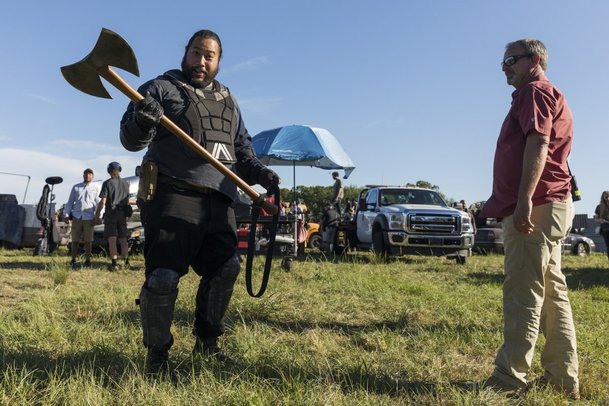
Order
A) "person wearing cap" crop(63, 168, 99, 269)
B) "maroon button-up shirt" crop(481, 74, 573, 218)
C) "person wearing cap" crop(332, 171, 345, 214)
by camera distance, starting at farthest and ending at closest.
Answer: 1. "person wearing cap" crop(332, 171, 345, 214)
2. "person wearing cap" crop(63, 168, 99, 269)
3. "maroon button-up shirt" crop(481, 74, 573, 218)

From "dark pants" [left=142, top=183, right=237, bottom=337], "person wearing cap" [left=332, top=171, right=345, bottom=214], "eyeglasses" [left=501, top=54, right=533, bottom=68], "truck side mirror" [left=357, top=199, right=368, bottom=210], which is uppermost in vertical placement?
"person wearing cap" [left=332, top=171, right=345, bottom=214]

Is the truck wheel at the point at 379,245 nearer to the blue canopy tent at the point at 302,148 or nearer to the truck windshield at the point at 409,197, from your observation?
the truck windshield at the point at 409,197

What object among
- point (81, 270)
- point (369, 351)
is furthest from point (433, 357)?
point (81, 270)

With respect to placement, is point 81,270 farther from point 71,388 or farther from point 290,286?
point 71,388

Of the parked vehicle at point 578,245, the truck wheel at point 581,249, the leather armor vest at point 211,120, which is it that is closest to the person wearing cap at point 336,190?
the parked vehicle at point 578,245

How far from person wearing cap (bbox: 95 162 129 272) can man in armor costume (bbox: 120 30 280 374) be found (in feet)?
19.8

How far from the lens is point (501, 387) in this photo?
2.68 m

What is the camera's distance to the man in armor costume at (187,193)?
2799 millimetres

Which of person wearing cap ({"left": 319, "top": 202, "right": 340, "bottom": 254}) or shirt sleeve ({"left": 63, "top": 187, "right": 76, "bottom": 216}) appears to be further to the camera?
person wearing cap ({"left": 319, "top": 202, "right": 340, "bottom": 254})

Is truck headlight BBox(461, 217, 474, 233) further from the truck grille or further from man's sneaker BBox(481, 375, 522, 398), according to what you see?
man's sneaker BBox(481, 375, 522, 398)

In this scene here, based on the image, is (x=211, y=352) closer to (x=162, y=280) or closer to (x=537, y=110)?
(x=162, y=280)

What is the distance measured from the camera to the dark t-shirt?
8.75 metres

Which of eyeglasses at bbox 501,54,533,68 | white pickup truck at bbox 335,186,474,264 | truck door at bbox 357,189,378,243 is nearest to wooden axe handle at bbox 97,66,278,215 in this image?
eyeglasses at bbox 501,54,533,68

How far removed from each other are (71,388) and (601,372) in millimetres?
2757
